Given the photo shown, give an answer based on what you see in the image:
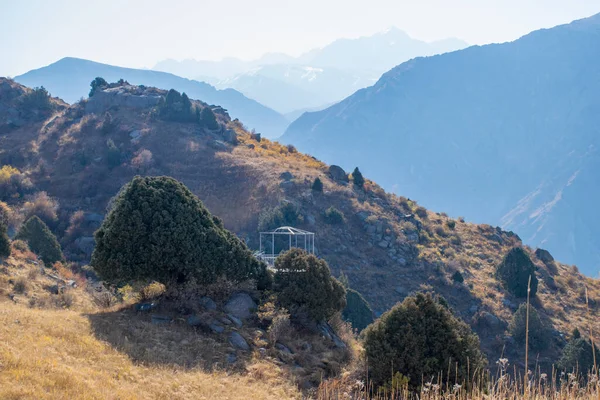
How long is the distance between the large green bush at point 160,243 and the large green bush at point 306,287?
4.12 ft

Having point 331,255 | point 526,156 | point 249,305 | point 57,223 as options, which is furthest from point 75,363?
point 526,156

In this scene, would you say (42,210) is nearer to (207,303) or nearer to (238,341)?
(207,303)

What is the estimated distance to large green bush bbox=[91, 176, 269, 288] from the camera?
538 inches

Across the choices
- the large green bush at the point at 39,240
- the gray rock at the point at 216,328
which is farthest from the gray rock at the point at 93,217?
the gray rock at the point at 216,328

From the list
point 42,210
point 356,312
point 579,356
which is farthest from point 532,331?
point 42,210

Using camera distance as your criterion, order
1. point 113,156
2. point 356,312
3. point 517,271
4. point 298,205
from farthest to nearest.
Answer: point 113,156 → point 298,205 → point 517,271 → point 356,312

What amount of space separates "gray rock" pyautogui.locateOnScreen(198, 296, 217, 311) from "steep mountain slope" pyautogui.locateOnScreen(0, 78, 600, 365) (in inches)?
666

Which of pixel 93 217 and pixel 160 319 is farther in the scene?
pixel 93 217

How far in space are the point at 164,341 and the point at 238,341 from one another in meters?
1.95

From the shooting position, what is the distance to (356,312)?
24.8 meters

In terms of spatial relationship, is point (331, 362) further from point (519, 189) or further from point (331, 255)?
point (519, 189)

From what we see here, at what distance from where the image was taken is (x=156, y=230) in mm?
13922

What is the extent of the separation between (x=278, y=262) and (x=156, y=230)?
4.12m

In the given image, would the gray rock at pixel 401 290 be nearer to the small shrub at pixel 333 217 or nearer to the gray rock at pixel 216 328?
the small shrub at pixel 333 217
